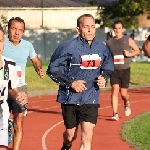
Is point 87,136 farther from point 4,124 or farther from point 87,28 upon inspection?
point 4,124

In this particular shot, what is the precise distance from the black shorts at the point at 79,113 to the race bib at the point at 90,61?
21.4 inches

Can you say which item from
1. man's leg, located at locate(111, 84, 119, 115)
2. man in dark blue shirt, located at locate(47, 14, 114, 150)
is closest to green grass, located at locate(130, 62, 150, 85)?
man's leg, located at locate(111, 84, 119, 115)

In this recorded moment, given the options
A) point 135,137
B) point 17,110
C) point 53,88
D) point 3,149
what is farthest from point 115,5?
point 3,149

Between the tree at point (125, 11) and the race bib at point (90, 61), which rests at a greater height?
the tree at point (125, 11)

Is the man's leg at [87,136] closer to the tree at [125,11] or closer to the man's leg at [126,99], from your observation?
the man's leg at [126,99]

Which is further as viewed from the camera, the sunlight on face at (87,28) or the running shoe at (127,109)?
the running shoe at (127,109)

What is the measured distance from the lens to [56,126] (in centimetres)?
1645

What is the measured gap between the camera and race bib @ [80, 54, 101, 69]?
9.88m

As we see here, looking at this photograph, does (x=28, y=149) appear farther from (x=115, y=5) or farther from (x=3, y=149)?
(x=115, y=5)

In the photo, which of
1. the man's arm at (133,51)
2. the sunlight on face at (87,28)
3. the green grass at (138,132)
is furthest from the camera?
the man's arm at (133,51)

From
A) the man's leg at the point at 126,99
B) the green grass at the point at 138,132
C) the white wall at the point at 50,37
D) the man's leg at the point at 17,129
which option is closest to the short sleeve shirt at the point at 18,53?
the man's leg at the point at 17,129

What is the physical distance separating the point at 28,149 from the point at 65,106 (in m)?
2.74

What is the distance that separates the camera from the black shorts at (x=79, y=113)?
1013cm

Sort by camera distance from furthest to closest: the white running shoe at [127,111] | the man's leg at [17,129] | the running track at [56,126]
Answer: the white running shoe at [127,111] < the running track at [56,126] < the man's leg at [17,129]
